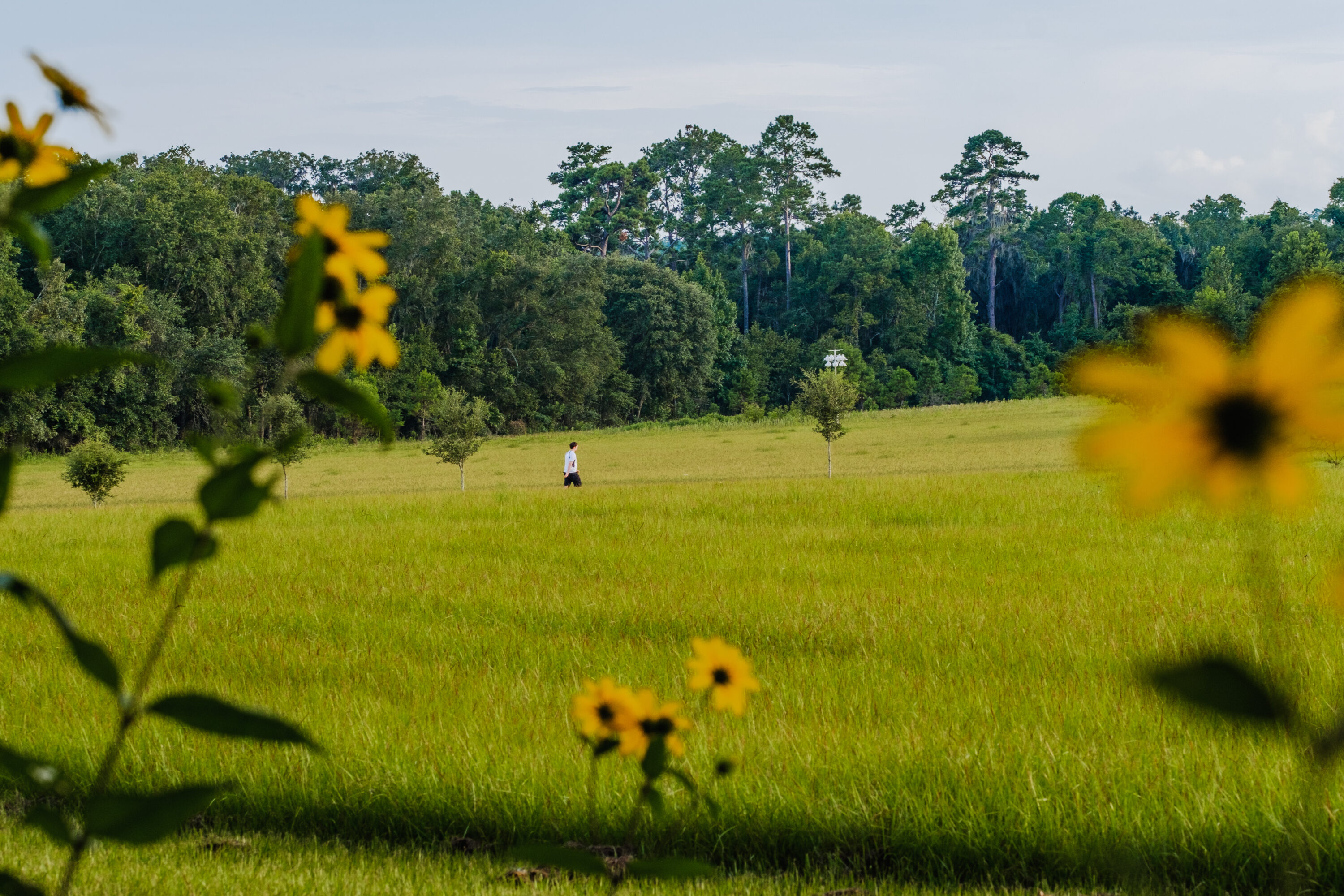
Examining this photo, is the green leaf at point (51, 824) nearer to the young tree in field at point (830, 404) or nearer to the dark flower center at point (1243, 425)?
the dark flower center at point (1243, 425)

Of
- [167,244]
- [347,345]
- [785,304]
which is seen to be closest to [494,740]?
[347,345]

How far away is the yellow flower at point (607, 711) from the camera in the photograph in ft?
4.38

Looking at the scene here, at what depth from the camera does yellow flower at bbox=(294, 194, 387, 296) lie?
869mm

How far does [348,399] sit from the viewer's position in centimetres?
85

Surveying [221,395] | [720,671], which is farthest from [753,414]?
[221,395]

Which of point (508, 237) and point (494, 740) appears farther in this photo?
A: point (508, 237)

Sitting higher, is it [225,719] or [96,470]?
[225,719]

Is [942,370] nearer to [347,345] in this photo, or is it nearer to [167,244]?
[167,244]

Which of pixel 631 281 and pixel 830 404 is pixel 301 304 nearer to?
pixel 830 404

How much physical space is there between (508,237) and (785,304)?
2062cm

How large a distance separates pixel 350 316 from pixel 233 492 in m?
0.16

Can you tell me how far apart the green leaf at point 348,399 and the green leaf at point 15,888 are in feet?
1.72

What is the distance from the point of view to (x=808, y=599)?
609 cm

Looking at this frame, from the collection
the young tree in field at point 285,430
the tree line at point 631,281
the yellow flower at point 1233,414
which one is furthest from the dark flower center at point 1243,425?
the tree line at point 631,281
